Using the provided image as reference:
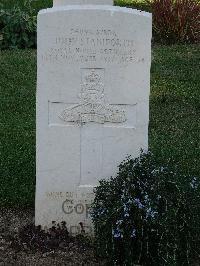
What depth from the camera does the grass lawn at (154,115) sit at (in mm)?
6547

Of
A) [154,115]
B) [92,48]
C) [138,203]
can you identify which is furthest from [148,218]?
[154,115]

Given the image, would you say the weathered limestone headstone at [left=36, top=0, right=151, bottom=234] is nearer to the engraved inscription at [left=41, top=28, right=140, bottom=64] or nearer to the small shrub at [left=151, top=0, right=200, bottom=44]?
the engraved inscription at [left=41, top=28, right=140, bottom=64]

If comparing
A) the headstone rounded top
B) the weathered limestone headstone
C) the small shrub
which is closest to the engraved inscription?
the weathered limestone headstone

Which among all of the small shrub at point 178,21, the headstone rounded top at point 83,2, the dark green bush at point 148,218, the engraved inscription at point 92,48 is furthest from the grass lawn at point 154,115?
the headstone rounded top at point 83,2

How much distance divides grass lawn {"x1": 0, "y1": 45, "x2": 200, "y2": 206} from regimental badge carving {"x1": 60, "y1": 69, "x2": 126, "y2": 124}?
0.50m

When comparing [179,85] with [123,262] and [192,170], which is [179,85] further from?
[123,262]

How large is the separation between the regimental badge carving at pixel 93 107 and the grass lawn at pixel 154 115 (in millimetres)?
501

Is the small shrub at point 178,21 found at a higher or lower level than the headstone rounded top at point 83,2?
higher

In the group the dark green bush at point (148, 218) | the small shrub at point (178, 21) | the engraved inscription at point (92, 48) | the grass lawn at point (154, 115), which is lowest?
the dark green bush at point (148, 218)

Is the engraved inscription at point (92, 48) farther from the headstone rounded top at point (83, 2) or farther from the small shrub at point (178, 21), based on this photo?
the small shrub at point (178, 21)

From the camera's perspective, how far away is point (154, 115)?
8.44 meters

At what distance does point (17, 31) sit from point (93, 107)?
21.0ft

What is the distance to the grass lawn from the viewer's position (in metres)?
6.55

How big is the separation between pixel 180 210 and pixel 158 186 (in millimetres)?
216
